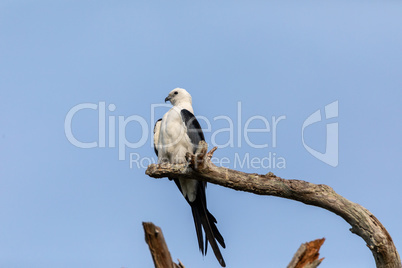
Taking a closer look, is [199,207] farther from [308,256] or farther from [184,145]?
[308,256]

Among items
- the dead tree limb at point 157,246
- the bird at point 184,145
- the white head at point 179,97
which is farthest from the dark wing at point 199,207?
the dead tree limb at point 157,246

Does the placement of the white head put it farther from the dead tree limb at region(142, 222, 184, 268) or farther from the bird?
the dead tree limb at region(142, 222, 184, 268)

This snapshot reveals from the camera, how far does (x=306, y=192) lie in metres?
4.49

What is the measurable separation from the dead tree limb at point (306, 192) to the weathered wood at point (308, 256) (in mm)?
797

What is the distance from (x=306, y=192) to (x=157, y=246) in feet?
5.33

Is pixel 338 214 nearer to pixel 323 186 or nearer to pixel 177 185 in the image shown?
pixel 323 186

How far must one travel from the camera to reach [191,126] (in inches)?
241

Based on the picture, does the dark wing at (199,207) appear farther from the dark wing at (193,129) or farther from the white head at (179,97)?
the white head at (179,97)

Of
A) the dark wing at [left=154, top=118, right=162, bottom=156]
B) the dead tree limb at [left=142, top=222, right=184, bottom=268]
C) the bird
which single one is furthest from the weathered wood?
the dark wing at [left=154, top=118, right=162, bottom=156]

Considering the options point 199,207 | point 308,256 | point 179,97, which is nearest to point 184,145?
point 199,207

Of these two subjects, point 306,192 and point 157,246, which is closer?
point 157,246

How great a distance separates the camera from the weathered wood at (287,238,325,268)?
3.62 meters

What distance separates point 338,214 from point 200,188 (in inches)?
81.3

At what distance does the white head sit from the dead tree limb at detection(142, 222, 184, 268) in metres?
3.59
